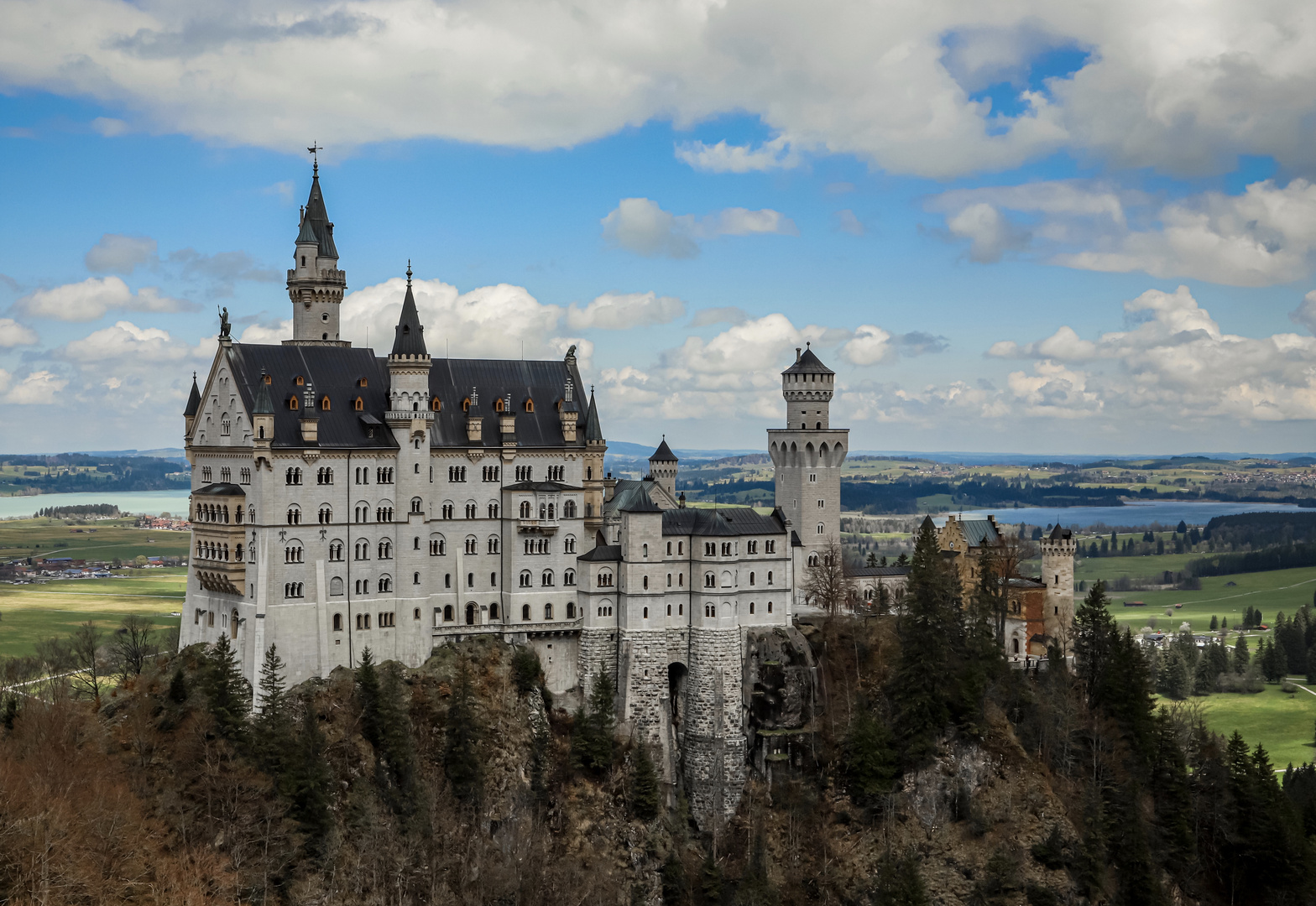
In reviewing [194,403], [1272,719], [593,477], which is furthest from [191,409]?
[1272,719]

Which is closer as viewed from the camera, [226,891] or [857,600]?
[226,891]

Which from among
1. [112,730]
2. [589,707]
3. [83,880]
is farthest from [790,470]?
[83,880]

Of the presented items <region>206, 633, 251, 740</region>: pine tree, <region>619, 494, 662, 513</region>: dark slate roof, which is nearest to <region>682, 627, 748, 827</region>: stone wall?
<region>619, 494, 662, 513</region>: dark slate roof

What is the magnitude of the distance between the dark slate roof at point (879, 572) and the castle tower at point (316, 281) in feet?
153

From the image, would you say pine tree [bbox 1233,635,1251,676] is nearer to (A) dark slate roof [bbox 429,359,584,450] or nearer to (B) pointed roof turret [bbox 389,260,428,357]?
(A) dark slate roof [bbox 429,359,584,450]

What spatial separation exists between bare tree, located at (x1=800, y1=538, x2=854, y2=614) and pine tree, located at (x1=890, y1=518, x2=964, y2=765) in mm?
7026

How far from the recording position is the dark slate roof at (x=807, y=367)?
118 meters

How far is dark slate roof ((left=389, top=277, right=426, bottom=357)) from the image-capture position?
101 metres

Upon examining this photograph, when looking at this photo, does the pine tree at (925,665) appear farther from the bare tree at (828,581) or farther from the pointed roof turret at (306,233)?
the pointed roof turret at (306,233)

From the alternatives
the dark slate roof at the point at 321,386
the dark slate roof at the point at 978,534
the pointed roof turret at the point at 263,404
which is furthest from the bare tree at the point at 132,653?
the dark slate roof at the point at 978,534

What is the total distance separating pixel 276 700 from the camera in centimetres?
8919

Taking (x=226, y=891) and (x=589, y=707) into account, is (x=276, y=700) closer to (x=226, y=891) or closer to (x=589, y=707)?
(x=226, y=891)

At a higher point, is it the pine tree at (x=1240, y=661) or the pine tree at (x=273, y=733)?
the pine tree at (x=273, y=733)

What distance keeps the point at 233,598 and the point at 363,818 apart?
18.4 m
